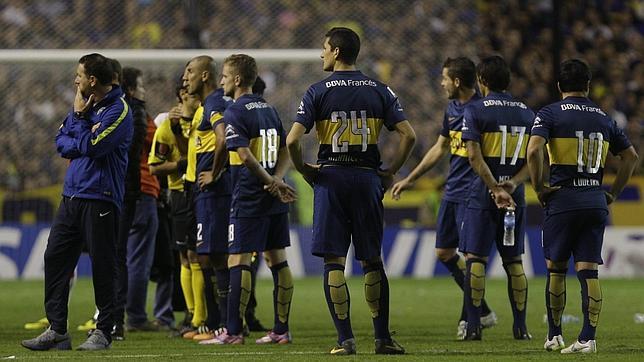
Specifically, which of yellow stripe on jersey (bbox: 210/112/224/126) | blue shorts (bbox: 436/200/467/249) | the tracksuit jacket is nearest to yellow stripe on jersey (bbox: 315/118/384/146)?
yellow stripe on jersey (bbox: 210/112/224/126)

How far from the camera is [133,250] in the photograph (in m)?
12.2

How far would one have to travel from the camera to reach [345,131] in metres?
9.15

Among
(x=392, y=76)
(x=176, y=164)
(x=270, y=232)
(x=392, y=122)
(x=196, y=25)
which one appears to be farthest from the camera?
(x=392, y=76)

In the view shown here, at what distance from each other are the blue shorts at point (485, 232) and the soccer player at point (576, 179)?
3.83 feet

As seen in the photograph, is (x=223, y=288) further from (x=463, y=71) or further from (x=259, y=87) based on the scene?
(x=463, y=71)

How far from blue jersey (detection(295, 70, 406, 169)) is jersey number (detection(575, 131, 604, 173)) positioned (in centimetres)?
140

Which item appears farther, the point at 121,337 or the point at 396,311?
the point at 396,311

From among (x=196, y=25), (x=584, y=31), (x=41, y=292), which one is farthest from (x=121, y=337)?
(x=584, y=31)

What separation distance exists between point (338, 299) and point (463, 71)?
2.93 m

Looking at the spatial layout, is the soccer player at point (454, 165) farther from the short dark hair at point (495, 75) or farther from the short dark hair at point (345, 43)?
the short dark hair at point (345, 43)

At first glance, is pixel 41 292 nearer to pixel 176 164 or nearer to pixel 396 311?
pixel 396 311

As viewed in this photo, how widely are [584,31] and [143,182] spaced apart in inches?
510

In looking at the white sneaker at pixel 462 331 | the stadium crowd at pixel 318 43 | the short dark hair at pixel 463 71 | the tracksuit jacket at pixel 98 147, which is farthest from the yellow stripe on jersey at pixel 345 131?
the stadium crowd at pixel 318 43

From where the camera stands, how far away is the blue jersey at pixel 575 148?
9422 millimetres
